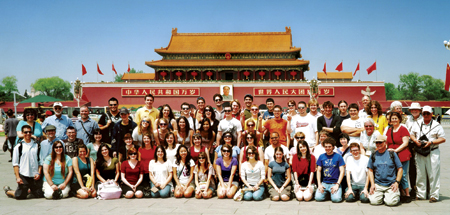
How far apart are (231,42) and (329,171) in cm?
2997

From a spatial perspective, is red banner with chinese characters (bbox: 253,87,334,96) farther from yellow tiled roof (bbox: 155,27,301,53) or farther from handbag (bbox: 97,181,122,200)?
handbag (bbox: 97,181,122,200)

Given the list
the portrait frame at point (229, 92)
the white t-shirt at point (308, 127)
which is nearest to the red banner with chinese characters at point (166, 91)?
the portrait frame at point (229, 92)

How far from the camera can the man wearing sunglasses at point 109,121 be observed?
6699 millimetres

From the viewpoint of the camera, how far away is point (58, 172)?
5.88 meters

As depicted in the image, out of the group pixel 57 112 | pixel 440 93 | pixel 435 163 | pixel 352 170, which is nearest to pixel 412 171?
pixel 435 163

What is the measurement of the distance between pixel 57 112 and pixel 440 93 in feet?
228

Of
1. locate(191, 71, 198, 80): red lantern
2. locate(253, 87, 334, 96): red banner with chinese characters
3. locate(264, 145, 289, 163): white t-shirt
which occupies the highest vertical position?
locate(191, 71, 198, 80): red lantern

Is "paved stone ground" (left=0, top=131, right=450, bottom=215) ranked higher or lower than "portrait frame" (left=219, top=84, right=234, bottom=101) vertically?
lower

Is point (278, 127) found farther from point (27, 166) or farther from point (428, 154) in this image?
point (27, 166)

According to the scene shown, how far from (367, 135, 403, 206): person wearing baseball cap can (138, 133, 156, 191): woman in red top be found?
347cm

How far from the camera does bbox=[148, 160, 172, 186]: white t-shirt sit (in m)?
5.93

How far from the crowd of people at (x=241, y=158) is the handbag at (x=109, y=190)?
0.12 meters

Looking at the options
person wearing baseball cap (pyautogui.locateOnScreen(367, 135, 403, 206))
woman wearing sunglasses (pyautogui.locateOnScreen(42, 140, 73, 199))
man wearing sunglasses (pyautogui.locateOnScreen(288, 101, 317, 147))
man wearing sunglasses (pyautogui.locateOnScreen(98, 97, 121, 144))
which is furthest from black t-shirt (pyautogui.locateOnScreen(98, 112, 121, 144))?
person wearing baseball cap (pyautogui.locateOnScreen(367, 135, 403, 206))

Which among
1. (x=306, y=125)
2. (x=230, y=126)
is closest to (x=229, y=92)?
Answer: (x=306, y=125)
